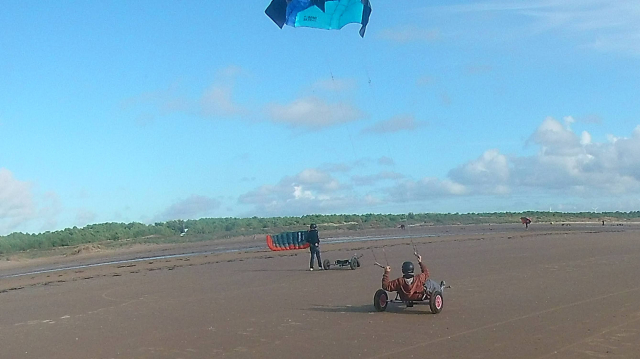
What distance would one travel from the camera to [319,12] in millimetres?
12328

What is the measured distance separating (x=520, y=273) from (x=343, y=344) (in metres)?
9.15

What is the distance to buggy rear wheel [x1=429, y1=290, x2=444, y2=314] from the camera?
11656 mm

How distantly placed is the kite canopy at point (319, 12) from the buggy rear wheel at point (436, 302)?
4.82 m

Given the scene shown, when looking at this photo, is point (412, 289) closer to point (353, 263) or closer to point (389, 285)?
point (389, 285)

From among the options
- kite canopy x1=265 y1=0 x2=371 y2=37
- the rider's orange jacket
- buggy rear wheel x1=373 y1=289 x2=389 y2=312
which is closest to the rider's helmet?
the rider's orange jacket

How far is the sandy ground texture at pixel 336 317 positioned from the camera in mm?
9312

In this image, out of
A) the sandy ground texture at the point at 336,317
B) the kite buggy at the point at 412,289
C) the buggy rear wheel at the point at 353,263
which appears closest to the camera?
the sandy ground texture at the point at 336,317

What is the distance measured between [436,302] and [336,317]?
1.79 m

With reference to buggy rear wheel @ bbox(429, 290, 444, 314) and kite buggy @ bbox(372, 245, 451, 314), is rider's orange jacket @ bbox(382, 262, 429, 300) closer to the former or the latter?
kite buggy @ bbox(372, 245, 451, 314)

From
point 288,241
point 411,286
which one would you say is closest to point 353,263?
point 411,286

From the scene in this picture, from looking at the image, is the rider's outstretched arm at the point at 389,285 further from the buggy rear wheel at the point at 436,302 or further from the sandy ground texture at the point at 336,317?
the buggy rear wheel at the point at 436,302

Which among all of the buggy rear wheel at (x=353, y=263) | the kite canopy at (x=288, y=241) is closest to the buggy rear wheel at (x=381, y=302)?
the buggy rear wheel at (x=353, y=263)

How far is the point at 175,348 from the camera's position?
32.7 feet

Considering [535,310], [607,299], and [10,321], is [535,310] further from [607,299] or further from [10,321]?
[10,321]
